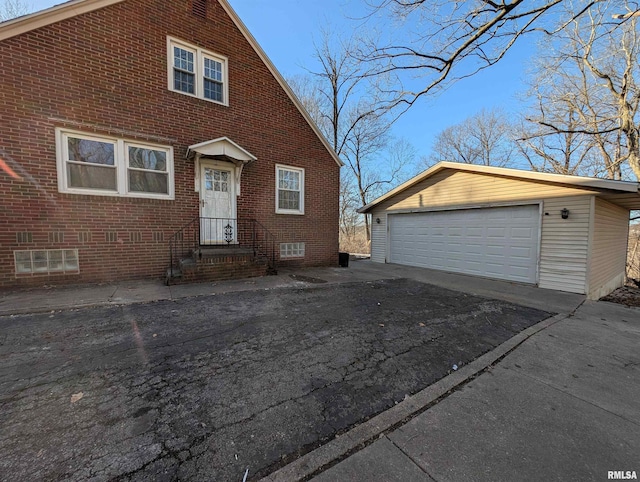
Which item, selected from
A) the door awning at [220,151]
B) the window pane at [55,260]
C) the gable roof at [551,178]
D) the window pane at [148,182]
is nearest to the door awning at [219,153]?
the door awning at [220,151]

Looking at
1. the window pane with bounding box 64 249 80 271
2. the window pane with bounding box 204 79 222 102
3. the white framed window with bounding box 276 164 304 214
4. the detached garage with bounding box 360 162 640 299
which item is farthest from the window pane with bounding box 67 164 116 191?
the detached garage with bounding box 360 162 640 299

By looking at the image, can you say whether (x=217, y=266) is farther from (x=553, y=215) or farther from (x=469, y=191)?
(x=553, y=215)

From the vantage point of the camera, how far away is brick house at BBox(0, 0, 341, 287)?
556 cm

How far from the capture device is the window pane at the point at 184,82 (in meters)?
7.12

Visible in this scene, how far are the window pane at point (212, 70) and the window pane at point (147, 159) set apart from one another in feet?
8.68

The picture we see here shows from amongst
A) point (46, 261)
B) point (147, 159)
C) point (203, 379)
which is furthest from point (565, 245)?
point (46, 261)

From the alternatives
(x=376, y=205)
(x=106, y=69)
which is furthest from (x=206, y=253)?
(x=376, y=205)

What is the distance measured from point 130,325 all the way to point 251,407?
8.56 ft

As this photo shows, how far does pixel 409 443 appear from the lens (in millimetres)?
1854

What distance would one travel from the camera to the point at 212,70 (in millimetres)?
7645

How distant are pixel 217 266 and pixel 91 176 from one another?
11.2ft

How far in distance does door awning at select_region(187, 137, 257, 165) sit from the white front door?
39 centimetres

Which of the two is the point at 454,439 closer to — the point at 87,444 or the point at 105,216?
the point at 87,444

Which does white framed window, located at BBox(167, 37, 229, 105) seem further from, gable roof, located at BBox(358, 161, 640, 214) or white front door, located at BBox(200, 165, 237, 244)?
gable roof, located at BBox(358, 161, 640, 214)
